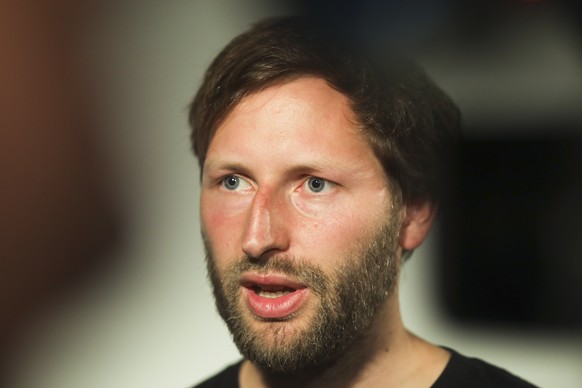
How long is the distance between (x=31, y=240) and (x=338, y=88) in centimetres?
55

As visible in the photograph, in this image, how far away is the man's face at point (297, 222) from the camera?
3.00ft

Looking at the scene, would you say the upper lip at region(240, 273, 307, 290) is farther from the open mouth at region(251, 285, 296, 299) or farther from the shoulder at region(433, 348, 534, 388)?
the shoulder at region(433, 348, 534, 388)

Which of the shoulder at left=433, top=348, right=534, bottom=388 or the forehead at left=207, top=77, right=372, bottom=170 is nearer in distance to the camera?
the forehead at left=207, top=77, right=372, bottom=170

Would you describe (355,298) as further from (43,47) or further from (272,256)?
(43,47)

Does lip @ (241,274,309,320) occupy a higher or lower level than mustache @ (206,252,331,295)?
lower

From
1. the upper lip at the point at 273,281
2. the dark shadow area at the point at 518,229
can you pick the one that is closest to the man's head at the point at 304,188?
the upper lip at the point at 273,281

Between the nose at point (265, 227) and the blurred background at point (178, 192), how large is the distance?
25 cm

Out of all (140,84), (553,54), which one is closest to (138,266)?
(140,84)

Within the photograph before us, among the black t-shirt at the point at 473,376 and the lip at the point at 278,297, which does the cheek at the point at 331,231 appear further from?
the black t-shirt at the point at 473,376

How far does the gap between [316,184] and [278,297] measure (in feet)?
0.47

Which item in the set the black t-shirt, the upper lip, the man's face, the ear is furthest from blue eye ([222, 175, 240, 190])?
the black t-shirt

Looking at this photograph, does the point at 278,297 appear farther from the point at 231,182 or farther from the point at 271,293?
the point at 231,182

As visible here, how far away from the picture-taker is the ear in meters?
1.03

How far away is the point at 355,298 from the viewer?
3.18ft
